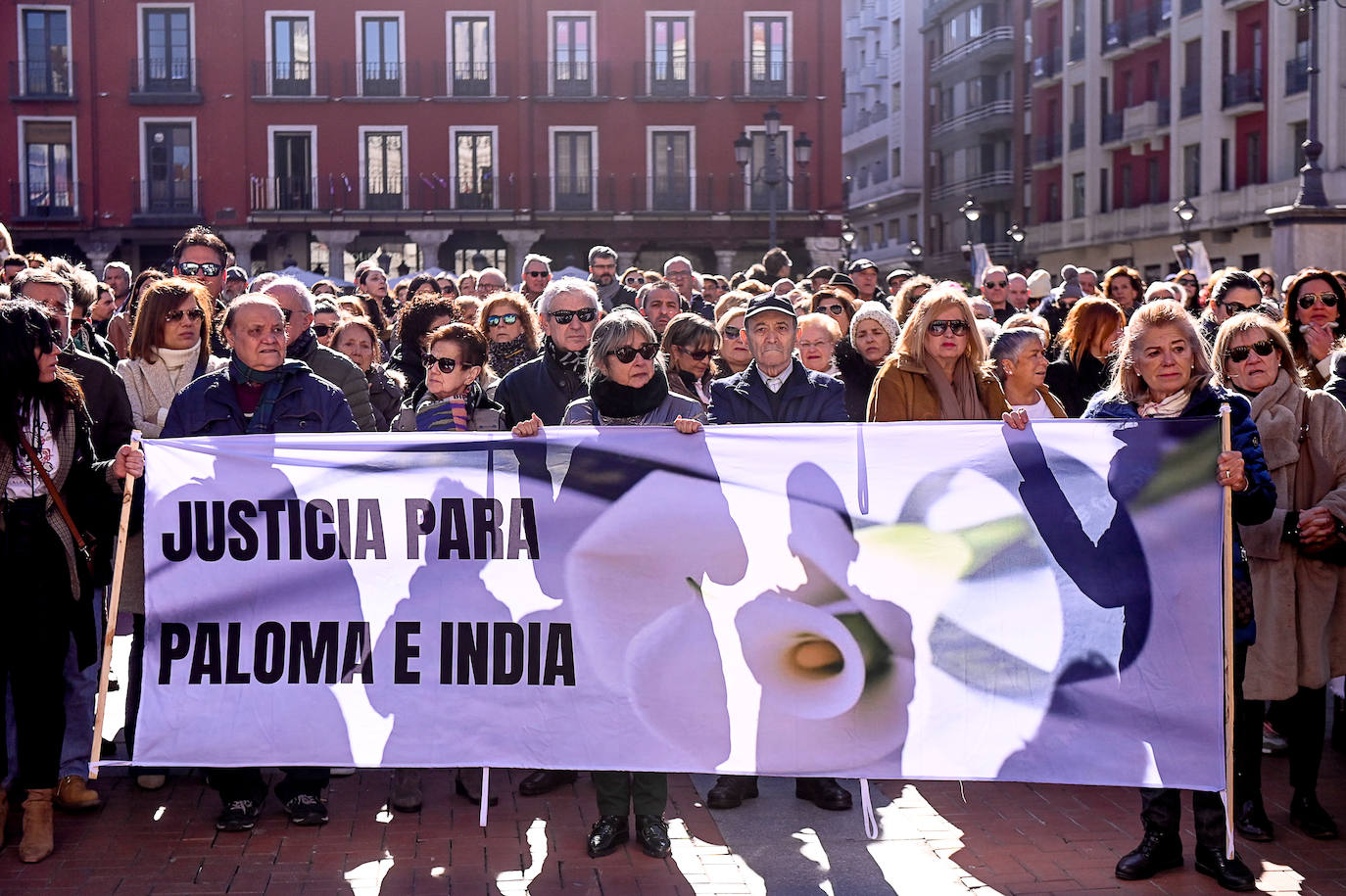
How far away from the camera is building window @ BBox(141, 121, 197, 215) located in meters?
41.8

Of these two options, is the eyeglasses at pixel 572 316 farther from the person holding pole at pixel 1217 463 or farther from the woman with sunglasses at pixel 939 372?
the person holding pole at pixel 1217 463

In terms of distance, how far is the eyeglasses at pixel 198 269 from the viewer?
927cm

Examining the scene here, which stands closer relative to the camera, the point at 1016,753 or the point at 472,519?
the point at 1016,753

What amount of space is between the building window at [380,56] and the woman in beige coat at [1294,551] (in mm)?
38077

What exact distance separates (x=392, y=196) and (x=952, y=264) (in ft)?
100

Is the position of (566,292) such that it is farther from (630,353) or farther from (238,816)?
(238,816)

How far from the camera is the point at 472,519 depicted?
19.6 feet

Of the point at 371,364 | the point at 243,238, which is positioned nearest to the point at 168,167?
the point at 243,238

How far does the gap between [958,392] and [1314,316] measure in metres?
2.32

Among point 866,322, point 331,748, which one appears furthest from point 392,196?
point 331,748

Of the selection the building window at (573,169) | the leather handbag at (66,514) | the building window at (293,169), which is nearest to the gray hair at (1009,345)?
the leather handbag at (66,514)

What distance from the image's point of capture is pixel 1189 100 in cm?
4759

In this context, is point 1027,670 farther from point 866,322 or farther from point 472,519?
point 866,322

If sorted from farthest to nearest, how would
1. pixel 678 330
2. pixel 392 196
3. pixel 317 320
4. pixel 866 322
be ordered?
pixel 392 196
pixel 317 320
pixel 866 322
pixel 678 330
